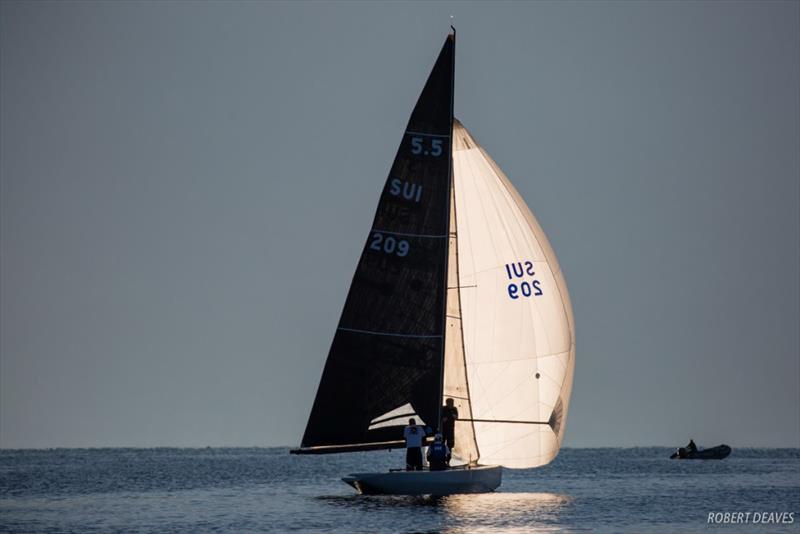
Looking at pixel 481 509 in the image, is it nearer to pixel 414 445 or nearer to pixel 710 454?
pixel 414 445

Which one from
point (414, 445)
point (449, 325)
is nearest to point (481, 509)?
point (414, 445)

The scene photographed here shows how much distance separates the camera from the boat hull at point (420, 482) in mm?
45688

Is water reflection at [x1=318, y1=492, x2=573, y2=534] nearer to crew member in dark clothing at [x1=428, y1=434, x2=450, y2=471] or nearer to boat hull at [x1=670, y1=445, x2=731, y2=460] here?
crew member in dark clothing at [x1=428, y1=434, x2=450, y2=471]

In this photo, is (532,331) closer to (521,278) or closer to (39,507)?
(521,278)

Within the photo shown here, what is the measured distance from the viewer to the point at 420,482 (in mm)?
45781

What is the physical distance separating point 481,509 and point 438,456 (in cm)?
213

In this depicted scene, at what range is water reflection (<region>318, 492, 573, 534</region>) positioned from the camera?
4169 cm

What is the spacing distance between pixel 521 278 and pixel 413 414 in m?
6.12

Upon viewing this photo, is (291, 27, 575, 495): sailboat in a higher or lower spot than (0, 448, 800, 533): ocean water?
higher

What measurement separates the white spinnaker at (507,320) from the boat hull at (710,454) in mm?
74515

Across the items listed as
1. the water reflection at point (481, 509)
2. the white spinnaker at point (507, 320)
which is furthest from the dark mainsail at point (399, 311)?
the white spinnaker at point (507, 320)

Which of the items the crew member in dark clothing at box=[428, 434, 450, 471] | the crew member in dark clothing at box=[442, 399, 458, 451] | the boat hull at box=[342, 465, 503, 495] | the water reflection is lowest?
the water reflection

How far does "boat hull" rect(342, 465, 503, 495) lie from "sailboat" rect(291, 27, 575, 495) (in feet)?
0.14

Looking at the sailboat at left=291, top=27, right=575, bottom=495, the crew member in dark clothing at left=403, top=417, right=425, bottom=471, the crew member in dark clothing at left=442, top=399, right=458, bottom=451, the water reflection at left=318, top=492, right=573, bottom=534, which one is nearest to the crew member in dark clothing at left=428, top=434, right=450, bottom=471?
the crew member in dark clothing at left=403, top=417, right=425, bottom=471
